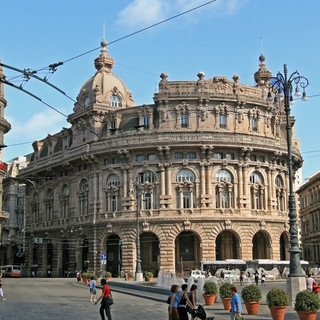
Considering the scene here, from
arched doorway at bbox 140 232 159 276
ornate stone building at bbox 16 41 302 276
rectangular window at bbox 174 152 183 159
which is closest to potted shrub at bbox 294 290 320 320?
ornate stone building at bbox 16 41 302 276

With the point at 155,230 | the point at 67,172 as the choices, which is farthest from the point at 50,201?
the point at 155,230

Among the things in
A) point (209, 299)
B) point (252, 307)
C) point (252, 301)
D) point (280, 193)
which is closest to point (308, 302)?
point (252, 301)

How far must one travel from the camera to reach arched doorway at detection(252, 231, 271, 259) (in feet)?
209

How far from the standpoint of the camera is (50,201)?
74500mm

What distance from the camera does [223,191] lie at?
201 feet

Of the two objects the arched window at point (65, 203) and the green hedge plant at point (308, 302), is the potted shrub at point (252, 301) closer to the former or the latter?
the green hedge plant at point (308, 302)

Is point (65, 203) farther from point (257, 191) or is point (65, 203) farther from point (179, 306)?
point (179, 306)

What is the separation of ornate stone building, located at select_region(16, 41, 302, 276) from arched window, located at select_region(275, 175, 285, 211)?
0.19 meters

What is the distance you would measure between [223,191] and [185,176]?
14.8 feet

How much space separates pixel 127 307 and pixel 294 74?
13.6 metres

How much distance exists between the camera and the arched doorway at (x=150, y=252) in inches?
2430

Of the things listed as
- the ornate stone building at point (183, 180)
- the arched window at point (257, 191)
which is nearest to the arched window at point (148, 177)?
the ornate stone building at point (183, 180)

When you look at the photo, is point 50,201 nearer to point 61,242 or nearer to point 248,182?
point 61,242

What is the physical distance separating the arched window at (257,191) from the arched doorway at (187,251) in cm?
767
